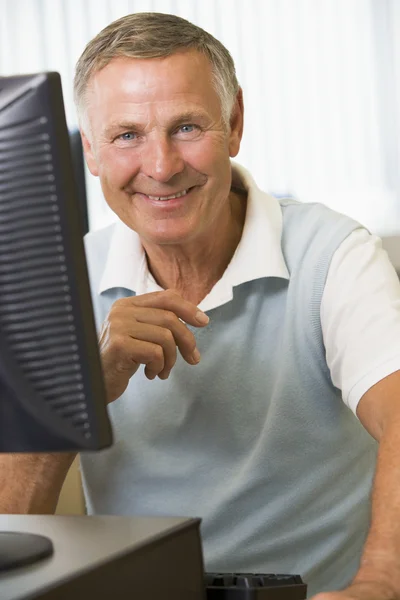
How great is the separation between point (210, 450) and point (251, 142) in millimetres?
3202

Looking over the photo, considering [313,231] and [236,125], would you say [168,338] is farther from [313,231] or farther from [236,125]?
[236,125]

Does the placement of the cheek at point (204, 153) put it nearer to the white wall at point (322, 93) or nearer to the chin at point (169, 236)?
the chin at point (169, 236)

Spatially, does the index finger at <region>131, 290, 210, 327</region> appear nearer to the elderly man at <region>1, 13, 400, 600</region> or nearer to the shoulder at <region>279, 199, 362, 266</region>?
the elderly man at <region>1, 13, 400, 600</region>

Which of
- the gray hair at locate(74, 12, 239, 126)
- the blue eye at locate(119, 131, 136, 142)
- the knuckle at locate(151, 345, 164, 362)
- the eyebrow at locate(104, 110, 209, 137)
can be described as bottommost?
the knuckle at locate(151, 345, 164, 362)

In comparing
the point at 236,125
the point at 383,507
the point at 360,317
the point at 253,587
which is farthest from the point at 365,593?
the point at 236,125

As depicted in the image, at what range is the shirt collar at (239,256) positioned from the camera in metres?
1.38

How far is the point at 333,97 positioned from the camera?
4.32 m

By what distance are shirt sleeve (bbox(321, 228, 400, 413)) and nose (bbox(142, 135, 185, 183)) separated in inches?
10.8

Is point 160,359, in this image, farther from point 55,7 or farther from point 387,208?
point 55,7

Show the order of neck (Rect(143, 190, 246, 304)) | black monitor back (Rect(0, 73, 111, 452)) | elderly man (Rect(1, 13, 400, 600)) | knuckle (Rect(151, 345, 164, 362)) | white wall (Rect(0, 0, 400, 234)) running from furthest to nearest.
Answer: white wall (Rect(0, 0, 400, 234)) < neck (Rect(143, 190, 246, 304)) < elderly man (Rect(1, 13, 400, 600)) < knuckle (Rect(151, 345, 164, 362)) < black monitor back (Rect(0, 73, 111, 452))

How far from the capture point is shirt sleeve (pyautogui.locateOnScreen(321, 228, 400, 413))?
114 cm

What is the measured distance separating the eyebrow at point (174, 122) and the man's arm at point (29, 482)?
19.5 inches

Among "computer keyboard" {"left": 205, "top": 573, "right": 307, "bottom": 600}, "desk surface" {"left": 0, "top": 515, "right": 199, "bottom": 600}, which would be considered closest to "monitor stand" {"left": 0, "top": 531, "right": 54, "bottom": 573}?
"desk surface" {"left": 0, "top": 515, "right": 199, "bottom": 600}

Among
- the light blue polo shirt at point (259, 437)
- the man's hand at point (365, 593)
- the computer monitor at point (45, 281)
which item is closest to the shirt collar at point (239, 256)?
A: the light blue polo shirt at point (259, 437)
